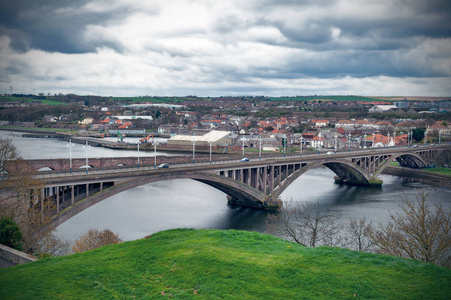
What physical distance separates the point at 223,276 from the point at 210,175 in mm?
31509

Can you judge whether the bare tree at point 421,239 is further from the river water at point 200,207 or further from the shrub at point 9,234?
the shrub at point 9,234

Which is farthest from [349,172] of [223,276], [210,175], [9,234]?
[223,276]

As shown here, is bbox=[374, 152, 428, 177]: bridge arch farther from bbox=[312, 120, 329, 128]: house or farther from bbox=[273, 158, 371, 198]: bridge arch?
bbox=[312, 120, 329, 128]: house

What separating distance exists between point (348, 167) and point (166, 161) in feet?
114

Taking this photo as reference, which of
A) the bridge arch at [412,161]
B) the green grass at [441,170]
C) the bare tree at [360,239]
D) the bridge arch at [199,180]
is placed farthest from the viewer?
the bridge arch at [412,161]

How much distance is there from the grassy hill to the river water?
19.8 m

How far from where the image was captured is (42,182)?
3183cm

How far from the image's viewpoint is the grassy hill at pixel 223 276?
1482cm

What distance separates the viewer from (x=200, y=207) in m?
52.1

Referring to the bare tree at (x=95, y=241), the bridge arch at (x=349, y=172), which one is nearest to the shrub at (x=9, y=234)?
the bare tree at (x=95, y=241)

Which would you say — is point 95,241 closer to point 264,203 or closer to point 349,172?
point 264,203

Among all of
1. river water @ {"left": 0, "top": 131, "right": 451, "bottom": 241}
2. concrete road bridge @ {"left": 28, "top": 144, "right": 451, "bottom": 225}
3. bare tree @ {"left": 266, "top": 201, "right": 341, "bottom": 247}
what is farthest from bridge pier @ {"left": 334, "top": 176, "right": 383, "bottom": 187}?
bare tree @ {"left": 266, "top": 201, "right": 341, "bottom": 247}

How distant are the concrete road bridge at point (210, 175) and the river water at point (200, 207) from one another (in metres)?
2.68

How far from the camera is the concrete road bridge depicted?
34938mm
